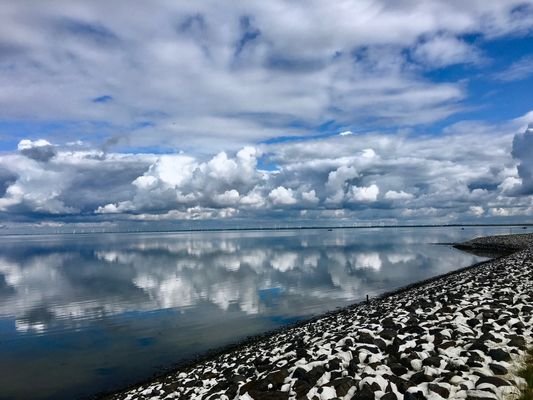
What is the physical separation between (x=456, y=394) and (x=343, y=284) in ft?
150

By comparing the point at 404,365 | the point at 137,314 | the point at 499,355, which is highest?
the point at 499,355

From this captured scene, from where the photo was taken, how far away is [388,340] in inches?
535

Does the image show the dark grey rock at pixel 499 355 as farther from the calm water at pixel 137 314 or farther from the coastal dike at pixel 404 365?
the calm water at pixel 137 314

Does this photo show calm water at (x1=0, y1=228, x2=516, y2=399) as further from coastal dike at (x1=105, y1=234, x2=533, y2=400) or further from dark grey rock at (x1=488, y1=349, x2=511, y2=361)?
dark grey rock at (x1=488, y1=349, x2=511, y2=361)

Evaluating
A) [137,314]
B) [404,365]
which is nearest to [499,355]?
[404,365]

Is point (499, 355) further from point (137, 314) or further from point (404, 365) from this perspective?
point (137, 314)

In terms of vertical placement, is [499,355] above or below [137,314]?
above

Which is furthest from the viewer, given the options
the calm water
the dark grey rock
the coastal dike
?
the calm water

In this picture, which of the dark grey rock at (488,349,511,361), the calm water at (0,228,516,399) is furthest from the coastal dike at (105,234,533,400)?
the calm water at (0,228,516,399)

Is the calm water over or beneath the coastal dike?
beneath

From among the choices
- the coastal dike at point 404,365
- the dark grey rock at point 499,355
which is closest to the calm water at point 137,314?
the coastal dike at point 404,365

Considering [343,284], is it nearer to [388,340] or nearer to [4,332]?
[4,332]

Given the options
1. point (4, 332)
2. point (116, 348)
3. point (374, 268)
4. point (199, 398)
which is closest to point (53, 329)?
point (4, 332)

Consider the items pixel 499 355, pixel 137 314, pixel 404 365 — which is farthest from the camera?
pixel 137 314
